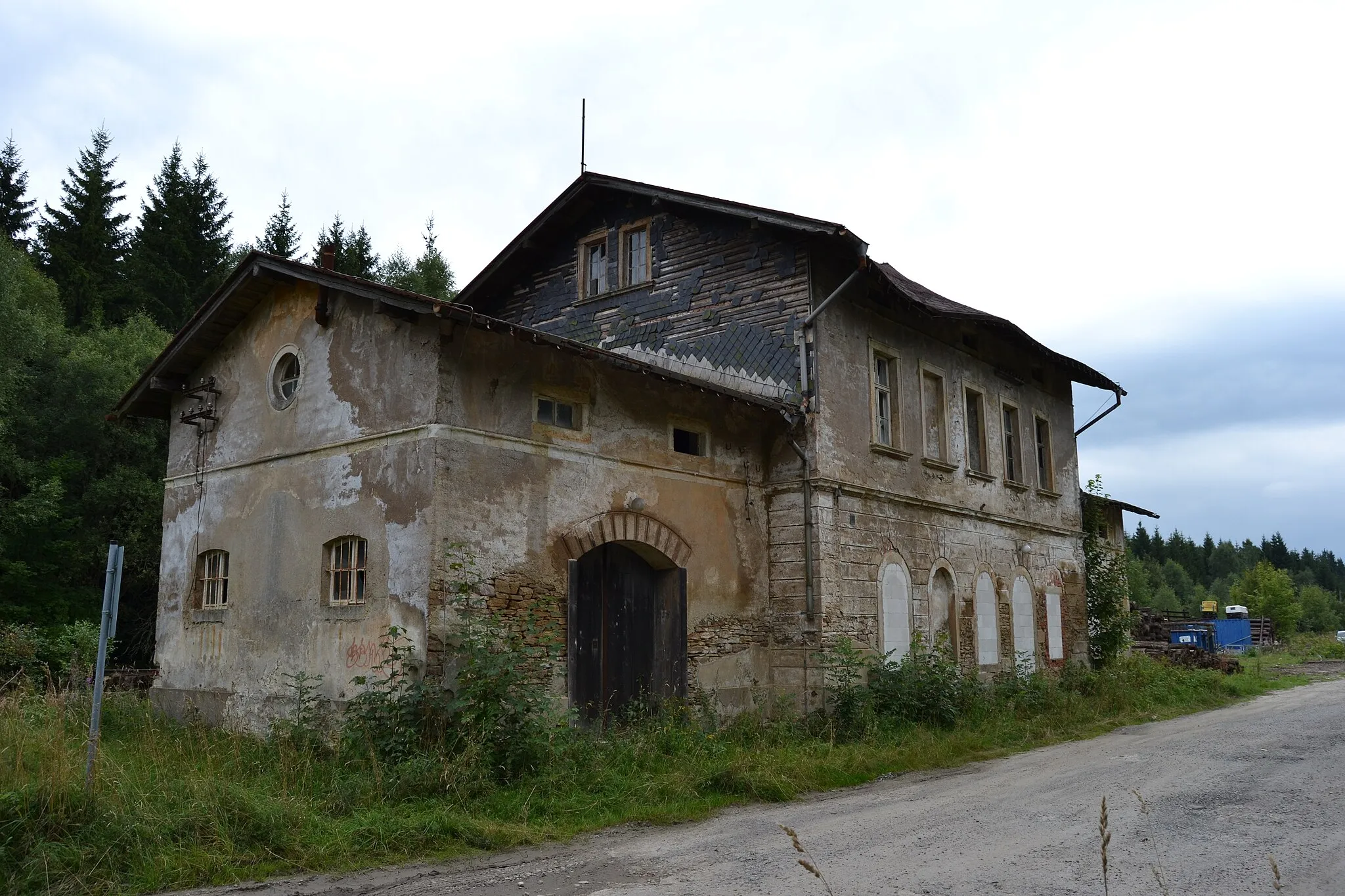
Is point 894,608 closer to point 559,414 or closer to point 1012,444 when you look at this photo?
point 1012,444

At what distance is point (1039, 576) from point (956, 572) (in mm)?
3473

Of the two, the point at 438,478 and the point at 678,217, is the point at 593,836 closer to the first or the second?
the point at 438,478

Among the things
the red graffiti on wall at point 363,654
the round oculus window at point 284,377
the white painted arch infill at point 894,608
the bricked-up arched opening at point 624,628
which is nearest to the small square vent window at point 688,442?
the bricked-up arched opening at point 624,628

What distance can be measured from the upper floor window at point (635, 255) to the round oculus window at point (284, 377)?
535 cm

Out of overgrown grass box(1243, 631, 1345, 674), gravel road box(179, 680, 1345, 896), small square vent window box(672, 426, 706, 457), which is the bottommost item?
gravel road box(179, 680, 1345, 896)

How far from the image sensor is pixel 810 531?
42.0 ft

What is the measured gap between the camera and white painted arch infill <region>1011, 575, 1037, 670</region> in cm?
1722

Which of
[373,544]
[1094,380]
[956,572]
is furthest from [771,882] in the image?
[1094,380]

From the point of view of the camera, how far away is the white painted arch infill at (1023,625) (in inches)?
678

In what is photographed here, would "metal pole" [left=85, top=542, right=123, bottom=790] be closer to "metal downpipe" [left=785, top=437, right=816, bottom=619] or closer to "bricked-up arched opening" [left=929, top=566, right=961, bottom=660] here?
"metal downpipe" [left=785, top=437, right=816, bottom=619]

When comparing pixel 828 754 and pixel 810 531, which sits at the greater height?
pixel 810 531

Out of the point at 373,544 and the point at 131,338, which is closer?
the point at 373,544

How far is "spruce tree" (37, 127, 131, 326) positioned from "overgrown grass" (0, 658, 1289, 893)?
67.8 ft

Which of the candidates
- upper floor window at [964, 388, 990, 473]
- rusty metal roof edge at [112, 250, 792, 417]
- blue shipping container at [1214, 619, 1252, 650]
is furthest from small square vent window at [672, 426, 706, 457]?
blue shipping container at [1214, 619, 1252, 650]
